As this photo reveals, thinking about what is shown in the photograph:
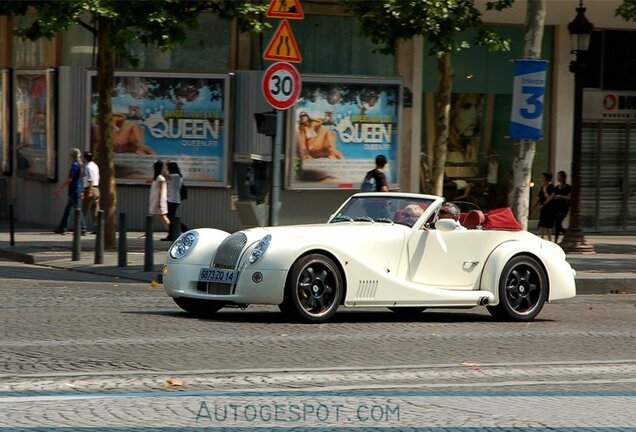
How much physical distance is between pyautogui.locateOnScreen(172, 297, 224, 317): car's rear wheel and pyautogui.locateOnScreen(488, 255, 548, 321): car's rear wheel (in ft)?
9.31

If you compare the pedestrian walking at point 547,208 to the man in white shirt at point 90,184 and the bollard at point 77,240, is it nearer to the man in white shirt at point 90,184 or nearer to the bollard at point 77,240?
the man in white shirt at point 90,184

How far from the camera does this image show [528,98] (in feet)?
64.4

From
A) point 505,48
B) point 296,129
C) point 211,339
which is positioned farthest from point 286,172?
point 211,339

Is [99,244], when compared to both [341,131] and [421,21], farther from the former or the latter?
[341,131]

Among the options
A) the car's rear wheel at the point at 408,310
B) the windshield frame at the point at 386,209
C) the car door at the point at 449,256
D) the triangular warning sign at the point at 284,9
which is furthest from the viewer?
the triangular warning sign at the point at 284,9

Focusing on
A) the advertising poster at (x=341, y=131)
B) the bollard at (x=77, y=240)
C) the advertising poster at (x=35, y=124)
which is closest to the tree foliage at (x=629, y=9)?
the advertising poster at (x=341, y=131)

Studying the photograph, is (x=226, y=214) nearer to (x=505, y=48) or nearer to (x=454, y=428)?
(x=505, y=48)

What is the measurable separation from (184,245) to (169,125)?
14.2 meters

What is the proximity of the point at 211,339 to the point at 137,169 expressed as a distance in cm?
1617

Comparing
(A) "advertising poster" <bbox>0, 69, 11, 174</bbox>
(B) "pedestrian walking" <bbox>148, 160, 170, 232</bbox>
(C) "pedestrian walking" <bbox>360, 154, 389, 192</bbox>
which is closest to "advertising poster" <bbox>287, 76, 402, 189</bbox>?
(B) "pedestrian walking" <bbox>148, 160, 170, 232</bbox>

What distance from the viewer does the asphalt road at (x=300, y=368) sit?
746 cm

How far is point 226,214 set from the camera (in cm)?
2694

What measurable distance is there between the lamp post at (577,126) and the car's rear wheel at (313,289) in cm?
1187

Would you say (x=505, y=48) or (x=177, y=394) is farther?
(x=505, y=48)
